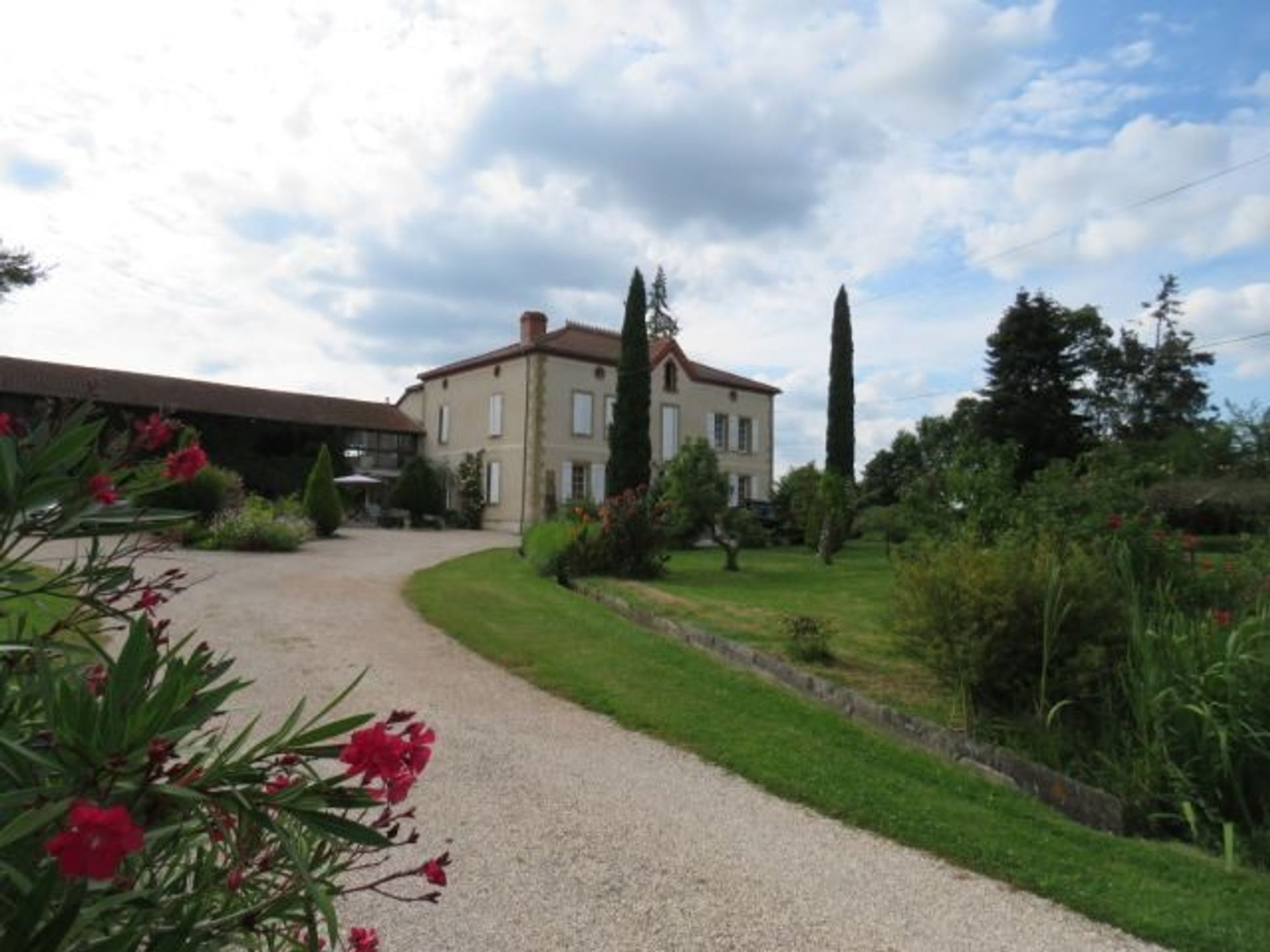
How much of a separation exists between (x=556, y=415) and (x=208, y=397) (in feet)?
38.0

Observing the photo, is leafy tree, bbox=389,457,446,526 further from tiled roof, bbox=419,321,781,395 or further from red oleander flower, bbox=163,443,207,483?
red oleander flower, bbox=163,443,207,483

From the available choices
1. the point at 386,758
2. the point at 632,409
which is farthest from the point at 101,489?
the point at 632,409

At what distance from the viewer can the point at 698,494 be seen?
16484mm

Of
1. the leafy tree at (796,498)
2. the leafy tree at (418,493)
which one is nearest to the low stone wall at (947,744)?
the leafy tree at (796,498)

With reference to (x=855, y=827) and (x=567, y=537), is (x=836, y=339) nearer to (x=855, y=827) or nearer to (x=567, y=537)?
(x=567, y=537)

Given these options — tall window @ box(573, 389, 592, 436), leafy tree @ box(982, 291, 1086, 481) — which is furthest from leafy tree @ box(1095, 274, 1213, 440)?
tall window @ box(573, 389, 592, 436)

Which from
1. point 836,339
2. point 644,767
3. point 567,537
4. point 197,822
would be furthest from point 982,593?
point 836,339

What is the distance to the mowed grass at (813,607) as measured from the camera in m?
6.78

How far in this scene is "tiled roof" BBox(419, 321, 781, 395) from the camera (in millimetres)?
31703

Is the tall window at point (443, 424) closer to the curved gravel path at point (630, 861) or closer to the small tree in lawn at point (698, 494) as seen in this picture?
the small tree in lawn at point (698, 494)

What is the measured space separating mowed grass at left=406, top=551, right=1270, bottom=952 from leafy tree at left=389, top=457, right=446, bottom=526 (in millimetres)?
23518

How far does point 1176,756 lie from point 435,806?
156 inches

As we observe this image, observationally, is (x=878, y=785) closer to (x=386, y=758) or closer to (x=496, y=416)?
(x=386, y=758)

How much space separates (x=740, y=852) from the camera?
13.3 feet
